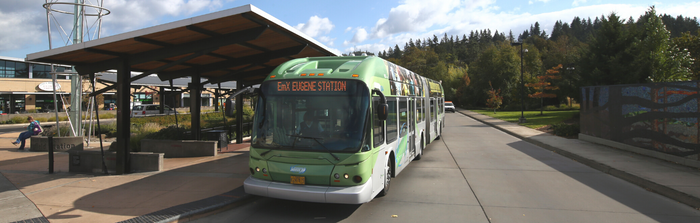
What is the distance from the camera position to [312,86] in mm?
6371

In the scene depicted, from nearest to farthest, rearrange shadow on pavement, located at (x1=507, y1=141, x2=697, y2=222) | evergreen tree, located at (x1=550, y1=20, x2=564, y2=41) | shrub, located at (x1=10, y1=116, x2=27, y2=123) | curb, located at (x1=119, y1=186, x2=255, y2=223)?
curb, located at (x1=119, y1=186, x2=255, y2=223), shadow on pavement, located at (x1=507, y1=141, x2=697, y2=222), shrub, located at (x1=10, y1=116, x2=27, y2=123), evergreen tree, located at (x1=550, y1=20, x2=564, y2=41)

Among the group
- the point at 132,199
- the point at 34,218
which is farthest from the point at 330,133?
the point at 34,218

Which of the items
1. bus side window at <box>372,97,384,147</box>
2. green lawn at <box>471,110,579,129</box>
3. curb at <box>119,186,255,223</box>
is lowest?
curb at <box>119,186,255,223</box>

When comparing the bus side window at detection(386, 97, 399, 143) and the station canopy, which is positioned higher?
the station canopy

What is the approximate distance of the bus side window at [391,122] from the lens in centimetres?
727

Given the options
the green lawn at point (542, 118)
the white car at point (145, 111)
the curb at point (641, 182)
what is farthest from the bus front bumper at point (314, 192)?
the white car at point (145, 111)

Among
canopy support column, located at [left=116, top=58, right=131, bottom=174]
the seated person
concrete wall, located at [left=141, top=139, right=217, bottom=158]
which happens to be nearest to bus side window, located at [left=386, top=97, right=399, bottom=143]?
the seated person

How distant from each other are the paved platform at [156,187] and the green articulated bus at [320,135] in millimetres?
1406

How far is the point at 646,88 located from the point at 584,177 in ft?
16.5

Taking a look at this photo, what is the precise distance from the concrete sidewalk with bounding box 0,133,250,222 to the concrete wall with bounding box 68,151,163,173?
327 mm

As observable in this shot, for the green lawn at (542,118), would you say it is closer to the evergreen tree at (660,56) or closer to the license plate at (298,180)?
the evergreen tree at (660,56)

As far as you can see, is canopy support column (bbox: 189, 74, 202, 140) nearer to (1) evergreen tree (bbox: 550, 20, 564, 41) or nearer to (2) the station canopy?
(2) the station canopy

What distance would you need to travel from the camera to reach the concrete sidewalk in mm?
6164

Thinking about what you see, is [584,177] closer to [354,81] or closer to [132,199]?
[354,81]
